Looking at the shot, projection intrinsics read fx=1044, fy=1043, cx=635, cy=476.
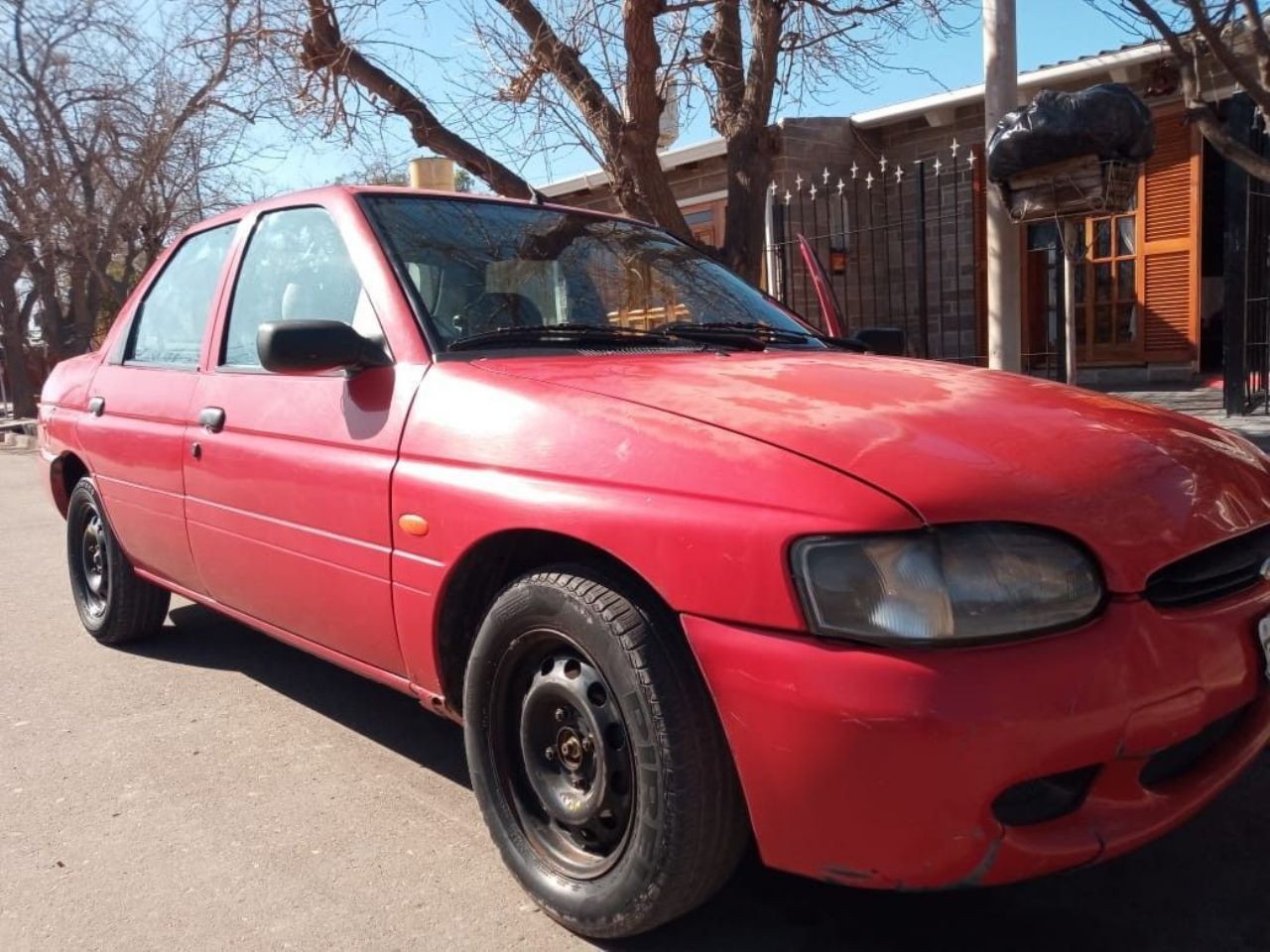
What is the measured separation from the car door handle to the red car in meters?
0.08

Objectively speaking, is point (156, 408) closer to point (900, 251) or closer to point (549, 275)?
point (549, 275)

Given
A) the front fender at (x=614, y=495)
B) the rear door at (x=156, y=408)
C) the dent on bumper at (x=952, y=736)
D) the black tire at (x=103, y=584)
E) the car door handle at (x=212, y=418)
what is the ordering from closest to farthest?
the dent on bumper at (x=952, y=736) → the front fender at (x=614, y=495) → the car door handle at (x=212, y=418) → the rear door at (x=156, y=408) → the black tire at (x=103, y=584)

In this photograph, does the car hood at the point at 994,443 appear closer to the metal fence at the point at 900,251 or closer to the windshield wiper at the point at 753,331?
the windshield wiper at the point at 753,331

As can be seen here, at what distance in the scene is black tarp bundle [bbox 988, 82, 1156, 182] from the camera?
4.86 meters

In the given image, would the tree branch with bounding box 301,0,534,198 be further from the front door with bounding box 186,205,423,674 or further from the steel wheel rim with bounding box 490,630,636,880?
the steel wheel rim with bounding box 490,630,636,880

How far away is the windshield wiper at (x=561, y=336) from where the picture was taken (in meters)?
2.76

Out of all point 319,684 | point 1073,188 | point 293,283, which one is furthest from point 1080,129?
point 319,684

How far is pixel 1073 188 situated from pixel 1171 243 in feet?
20.7

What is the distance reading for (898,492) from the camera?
5.98ft

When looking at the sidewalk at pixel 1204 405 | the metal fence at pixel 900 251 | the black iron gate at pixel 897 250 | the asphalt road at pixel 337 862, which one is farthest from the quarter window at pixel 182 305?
the black iron gate at pixel 897 250

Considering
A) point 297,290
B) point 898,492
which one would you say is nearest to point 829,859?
point 898,492

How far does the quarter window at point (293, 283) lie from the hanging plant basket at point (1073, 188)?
357 centimetres

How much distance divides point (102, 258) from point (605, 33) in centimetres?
1318

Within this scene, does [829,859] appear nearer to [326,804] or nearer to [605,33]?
[326,804]
